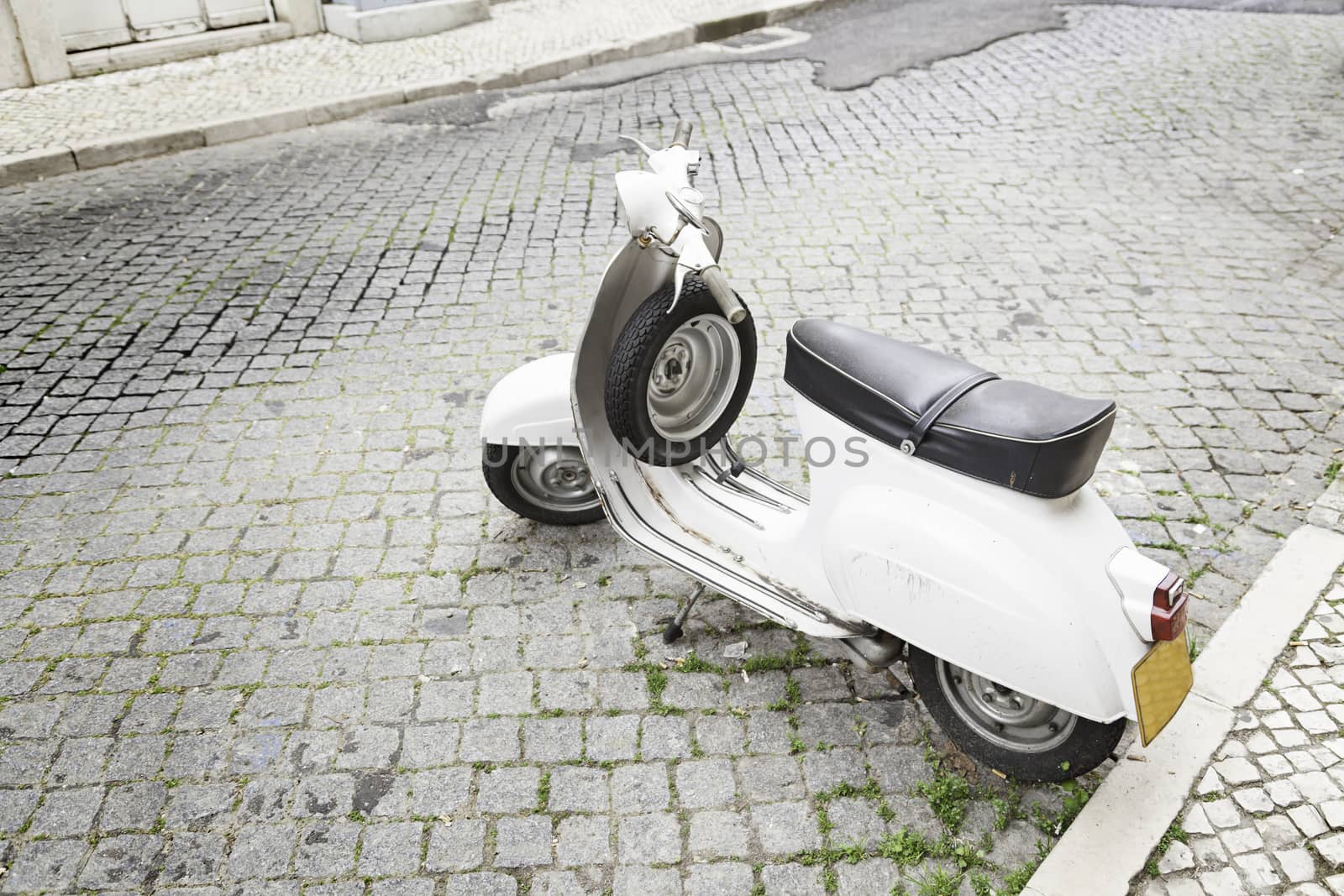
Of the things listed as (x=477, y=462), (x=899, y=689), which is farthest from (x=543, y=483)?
(x=899, y=689)

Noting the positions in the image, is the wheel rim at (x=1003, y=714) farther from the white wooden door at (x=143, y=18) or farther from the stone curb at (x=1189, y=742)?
the white wooden door at (x=143, y=18)

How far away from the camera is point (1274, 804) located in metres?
2.86

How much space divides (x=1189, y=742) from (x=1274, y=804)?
0.26m

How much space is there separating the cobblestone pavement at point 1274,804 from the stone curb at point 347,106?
871 centimetres

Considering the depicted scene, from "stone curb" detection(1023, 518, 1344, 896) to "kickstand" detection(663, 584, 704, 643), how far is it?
132cm

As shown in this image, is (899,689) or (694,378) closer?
(899,689)

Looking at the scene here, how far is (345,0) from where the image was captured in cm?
1144

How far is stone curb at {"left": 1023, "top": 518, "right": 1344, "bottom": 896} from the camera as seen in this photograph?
2705mm

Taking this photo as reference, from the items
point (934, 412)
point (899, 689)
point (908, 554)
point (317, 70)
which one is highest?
point (934, 412)

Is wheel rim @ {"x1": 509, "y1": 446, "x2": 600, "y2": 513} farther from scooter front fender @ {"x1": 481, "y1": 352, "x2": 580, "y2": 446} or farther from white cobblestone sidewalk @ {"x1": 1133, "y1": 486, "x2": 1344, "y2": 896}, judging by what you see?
white cobblestone sidewalk @ {"x1": 1133, "y1": 486, "x2": 1344, "y2": 896}

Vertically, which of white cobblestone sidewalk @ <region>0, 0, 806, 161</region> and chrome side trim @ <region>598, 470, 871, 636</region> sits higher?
white cobblestone sidewalk @ <region>0, 0, 806, 161</region>

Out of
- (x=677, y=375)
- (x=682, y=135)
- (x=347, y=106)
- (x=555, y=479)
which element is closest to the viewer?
(x=682, y=135)

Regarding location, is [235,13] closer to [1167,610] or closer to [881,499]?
[881,499]

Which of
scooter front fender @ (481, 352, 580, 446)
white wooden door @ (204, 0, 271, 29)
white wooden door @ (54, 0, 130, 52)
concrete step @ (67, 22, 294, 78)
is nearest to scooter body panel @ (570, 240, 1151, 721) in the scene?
scooter front fender @ (481, 352, 580, 446)
